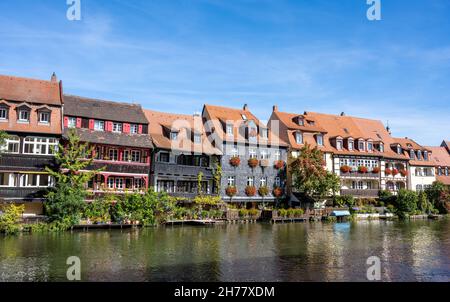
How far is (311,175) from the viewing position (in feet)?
168

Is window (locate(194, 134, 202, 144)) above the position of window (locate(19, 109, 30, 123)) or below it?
below

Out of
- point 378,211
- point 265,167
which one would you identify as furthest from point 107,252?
point 378,211

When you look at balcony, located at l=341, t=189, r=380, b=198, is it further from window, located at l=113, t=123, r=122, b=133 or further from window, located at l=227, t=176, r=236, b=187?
window, located at l=113, t=123, r=122, b=133

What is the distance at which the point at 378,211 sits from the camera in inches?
2272

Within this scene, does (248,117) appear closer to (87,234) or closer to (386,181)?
(386,181)

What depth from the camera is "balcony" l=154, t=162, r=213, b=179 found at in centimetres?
4538

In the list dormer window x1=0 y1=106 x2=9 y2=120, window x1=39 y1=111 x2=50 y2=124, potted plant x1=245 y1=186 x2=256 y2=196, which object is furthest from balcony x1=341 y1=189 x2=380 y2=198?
dormer window x1=0 y1=106 x2=9 y2=120

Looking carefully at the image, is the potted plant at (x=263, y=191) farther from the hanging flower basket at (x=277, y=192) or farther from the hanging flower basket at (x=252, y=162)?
the hanging flower basket at (x=252, y=162)

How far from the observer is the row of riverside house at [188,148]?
38.9 meters

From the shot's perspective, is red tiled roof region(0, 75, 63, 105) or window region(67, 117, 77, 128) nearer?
red tiled roof region(0, 75, 63, 105)

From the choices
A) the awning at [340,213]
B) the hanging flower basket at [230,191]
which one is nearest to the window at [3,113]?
the hanging flower basket at [230,191]

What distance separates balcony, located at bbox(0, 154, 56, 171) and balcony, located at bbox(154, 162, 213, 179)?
35.5ft

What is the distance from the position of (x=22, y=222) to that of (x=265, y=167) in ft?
95.4
